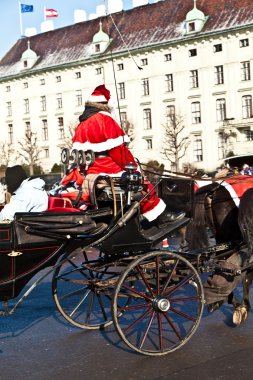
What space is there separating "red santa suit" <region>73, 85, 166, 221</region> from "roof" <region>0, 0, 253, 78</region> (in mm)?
60514

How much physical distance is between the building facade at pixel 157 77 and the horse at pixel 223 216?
5273cm

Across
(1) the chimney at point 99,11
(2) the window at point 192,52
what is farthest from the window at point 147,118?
(1) the chimney at point 99,11

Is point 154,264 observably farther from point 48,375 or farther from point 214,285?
point 48,375

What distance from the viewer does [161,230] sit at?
6.57 m

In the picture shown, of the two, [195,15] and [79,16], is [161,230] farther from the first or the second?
[79,16]

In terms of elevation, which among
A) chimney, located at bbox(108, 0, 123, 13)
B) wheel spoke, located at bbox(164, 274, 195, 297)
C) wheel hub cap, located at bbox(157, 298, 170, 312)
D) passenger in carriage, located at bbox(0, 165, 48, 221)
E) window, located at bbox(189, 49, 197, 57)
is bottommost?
wheel hub cap, located at bbox(157, 298, 170, 312)

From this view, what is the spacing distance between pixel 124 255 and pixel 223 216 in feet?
3.81

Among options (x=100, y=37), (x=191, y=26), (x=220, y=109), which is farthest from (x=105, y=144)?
(x=100, y=37)

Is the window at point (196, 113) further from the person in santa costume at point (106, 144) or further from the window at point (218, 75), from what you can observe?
the person in santa costume at point (106, 144)

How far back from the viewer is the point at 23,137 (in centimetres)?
8369

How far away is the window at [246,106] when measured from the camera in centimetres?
6462

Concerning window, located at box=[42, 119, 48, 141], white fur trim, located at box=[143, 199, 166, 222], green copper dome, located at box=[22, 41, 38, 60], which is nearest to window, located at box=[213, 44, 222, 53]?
window, located at box=[42, 119, 48, 141]

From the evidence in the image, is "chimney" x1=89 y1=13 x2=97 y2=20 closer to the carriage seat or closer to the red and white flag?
the red and white flag

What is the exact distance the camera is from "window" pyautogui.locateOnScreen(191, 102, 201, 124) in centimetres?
6812
